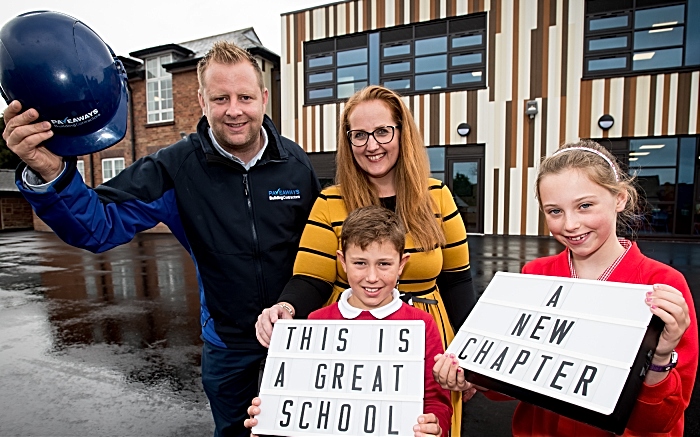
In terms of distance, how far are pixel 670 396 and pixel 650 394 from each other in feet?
0.23

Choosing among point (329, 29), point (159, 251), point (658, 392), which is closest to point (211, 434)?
point (658, 392)

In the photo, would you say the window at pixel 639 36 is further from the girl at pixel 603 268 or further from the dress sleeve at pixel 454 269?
the girl at pixel 603 268

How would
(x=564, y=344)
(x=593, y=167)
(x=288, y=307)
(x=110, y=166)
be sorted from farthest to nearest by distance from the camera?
(x=110, y=166)
(x=288, y=307)
(x=593, y=167)
(x=564, y=344)

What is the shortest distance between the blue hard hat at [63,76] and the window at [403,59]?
44.5 ft

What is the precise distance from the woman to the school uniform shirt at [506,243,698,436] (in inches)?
18.8

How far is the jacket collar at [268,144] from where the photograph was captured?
226 cm

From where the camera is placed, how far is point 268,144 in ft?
7.91

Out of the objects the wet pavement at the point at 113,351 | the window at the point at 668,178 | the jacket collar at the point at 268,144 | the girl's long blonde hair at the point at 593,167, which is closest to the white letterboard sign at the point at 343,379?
the girl's long blonde hair at the point at 593,167

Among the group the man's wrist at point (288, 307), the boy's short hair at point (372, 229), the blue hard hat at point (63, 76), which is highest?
the blue hard hat at point (63, 76)

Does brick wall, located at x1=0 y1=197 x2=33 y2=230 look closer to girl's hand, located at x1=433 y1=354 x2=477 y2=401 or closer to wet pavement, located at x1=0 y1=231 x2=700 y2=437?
wet pavement, located at x1=0 y1=231 x2=700 y2=437

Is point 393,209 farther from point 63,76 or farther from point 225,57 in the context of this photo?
point 63,76

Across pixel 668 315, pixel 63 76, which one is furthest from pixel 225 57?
pixel 668 315

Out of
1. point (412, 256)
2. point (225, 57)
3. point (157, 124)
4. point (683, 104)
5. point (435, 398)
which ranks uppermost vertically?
point (157, 124)

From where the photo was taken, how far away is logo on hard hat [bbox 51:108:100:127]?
5.45 feet
